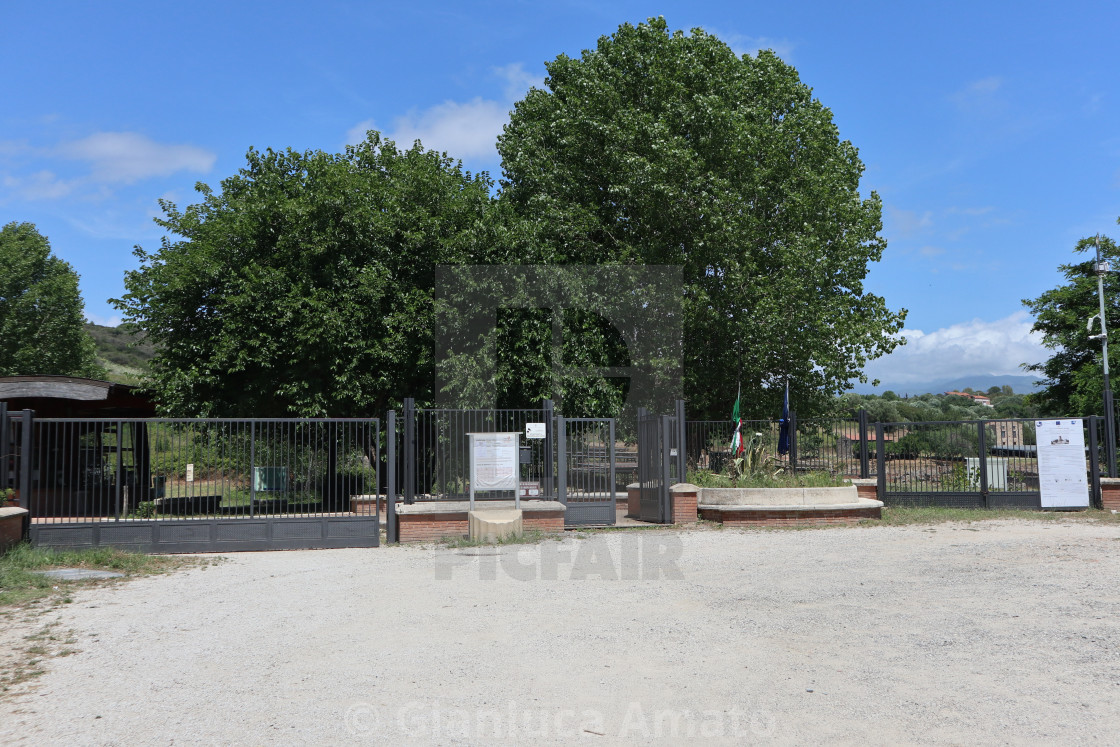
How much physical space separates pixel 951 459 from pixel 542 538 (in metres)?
10.7

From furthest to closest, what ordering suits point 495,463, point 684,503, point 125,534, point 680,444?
point 680,444, point 684,503, point 495,463, point 125,534

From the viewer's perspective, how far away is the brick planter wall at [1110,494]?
17719 mm

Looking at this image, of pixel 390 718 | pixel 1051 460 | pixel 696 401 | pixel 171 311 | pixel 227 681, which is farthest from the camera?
pixel 696 401

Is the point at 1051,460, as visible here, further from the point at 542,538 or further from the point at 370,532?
the point at 370,532

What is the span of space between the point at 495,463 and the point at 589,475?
2895 millimetres

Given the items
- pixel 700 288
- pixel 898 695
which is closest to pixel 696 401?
pixel 700 288

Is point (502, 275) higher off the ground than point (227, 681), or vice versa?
point (502, 275)

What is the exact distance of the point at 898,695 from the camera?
18.4ft

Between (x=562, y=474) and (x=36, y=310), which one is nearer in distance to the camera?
(x=562, y=474)

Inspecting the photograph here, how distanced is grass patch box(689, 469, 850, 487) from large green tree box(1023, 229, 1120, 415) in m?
21.1

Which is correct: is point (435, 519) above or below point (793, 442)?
below

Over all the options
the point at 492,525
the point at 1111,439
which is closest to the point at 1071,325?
the point at 1111,439

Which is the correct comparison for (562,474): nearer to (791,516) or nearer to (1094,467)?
(791,516)

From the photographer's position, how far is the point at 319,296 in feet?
66.2
